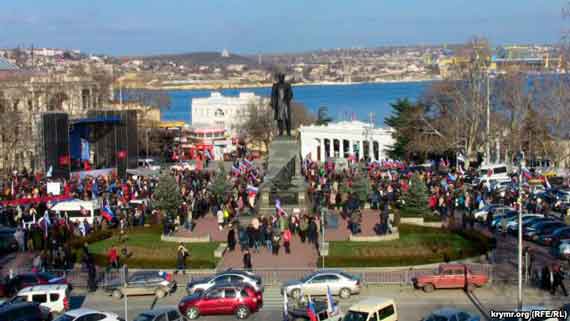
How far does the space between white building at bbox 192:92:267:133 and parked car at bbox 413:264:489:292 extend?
65011mm

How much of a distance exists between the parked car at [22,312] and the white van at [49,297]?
1.02 m

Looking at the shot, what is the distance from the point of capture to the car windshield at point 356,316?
1795 cm

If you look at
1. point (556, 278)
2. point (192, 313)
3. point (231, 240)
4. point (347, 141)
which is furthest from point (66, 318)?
point (347, 141)

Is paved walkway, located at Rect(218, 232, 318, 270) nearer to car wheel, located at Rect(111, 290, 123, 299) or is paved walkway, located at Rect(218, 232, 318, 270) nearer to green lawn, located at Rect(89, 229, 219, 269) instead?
green lawn, located at Rect(89, 229, 219, 269)

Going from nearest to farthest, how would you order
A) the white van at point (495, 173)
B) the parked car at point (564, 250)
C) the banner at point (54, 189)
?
the parked car at point (564, 250)
the banner at point (54, 189)
the white van at point (495, 173)

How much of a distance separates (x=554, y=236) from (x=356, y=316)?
1226 centimetres

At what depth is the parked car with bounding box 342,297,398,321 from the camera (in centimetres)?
1800

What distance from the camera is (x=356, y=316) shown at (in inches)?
712

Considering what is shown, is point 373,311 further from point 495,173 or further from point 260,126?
point 260,126

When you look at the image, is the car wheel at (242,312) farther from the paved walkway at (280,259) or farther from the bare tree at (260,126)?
the bare tree at (260,126)

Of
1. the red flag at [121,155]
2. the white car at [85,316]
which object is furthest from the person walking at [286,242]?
the red flag at [121,155]

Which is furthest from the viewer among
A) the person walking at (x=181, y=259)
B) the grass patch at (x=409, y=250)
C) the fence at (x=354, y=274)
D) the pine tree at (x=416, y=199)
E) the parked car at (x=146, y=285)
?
the pine tree at (x=416, y=199)

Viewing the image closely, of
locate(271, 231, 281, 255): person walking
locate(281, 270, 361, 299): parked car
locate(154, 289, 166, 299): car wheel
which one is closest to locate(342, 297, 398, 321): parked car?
locate(281, 270, 361, 299): parked car

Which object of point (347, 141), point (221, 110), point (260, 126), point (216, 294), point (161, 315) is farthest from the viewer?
point (221, 110)
